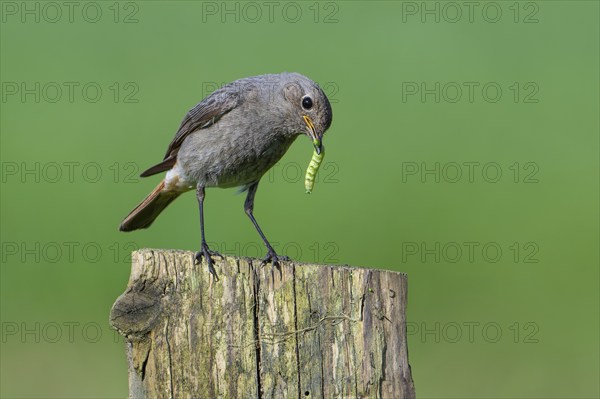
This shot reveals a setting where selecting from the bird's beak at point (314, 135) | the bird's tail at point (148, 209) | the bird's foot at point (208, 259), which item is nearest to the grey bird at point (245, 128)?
the bird's beak at point (314, 135)

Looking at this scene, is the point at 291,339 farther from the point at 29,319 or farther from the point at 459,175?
the point at 459,175

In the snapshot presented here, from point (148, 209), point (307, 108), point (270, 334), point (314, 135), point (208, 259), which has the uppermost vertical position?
point (307, 108)

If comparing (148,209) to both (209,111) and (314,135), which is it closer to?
(209,111)

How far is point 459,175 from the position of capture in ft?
44.8

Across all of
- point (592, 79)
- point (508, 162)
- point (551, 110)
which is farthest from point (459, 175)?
point (592, 79)

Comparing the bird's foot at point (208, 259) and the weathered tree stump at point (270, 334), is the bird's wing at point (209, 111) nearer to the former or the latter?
the bird's foot at point (208, 259)

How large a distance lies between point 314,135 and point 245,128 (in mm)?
662

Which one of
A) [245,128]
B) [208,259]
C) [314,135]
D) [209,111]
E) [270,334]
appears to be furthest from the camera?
[209,111]

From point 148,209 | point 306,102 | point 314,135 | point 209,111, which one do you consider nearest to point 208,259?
point 314,135

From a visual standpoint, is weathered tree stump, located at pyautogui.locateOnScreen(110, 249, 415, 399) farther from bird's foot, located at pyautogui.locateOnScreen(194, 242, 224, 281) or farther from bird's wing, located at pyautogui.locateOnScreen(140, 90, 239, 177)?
bird's wing, located at pyautogui.locateOnScreen(140, 90, 239, 177)

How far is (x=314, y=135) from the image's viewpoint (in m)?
7.78

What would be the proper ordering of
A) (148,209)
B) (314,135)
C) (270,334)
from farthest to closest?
(148,209) < (314,135) < (270,334)

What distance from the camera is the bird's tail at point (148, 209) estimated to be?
8.86 metres

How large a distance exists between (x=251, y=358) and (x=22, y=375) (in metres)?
5.89
